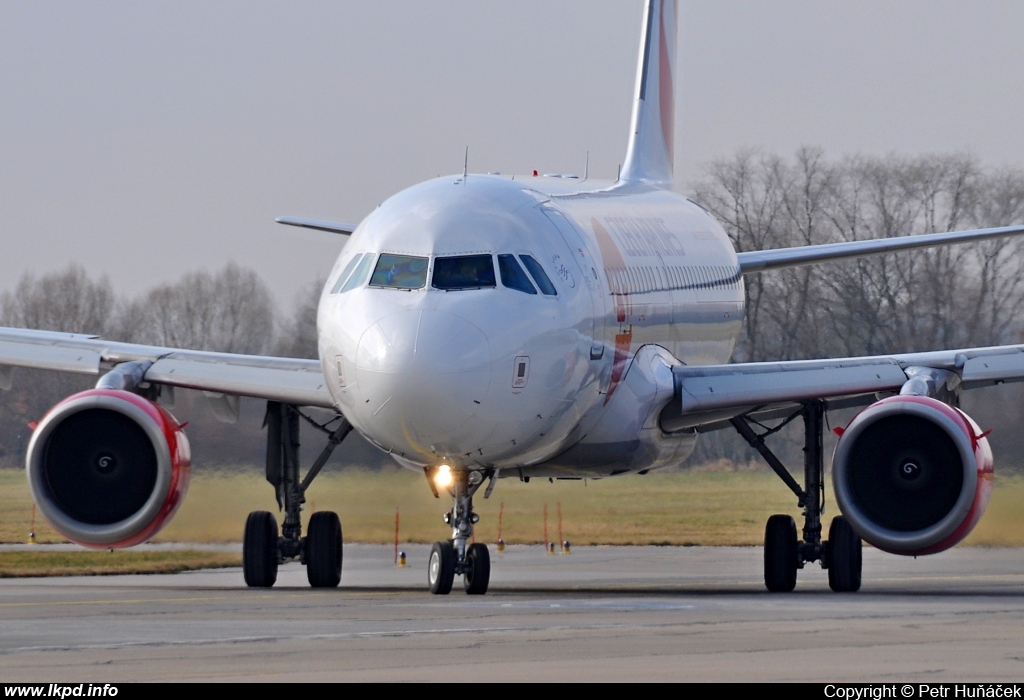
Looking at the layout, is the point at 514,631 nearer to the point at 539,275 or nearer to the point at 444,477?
the point at 539,275

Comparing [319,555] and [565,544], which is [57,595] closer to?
[319,555]

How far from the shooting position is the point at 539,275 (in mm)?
16547

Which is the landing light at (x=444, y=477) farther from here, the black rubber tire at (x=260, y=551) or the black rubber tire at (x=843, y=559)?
the black rubber tire at (x=843, y=559)

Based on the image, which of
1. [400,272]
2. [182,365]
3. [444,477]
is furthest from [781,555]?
[182,365]

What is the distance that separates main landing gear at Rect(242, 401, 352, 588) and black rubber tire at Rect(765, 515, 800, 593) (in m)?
4.30

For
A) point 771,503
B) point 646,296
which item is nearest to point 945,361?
point 646,296

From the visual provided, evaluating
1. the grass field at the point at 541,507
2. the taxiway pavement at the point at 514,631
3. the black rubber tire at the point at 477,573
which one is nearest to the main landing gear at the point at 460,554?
the black rubber tire at the point at 477,573

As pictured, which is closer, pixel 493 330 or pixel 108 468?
pixel 493 330

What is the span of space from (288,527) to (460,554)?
3945 millimetres

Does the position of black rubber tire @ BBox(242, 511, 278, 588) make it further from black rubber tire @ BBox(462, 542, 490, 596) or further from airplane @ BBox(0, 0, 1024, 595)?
black rubber tire @ BBox(462, 542, 490, 596)

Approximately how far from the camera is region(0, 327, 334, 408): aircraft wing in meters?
19.1

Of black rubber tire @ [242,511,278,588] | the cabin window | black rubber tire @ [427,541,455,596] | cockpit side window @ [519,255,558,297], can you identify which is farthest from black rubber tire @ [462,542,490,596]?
black rubber tire @ [242,511,278,588]

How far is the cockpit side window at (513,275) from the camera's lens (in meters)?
16.2

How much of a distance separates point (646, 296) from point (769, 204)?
25.9 m
